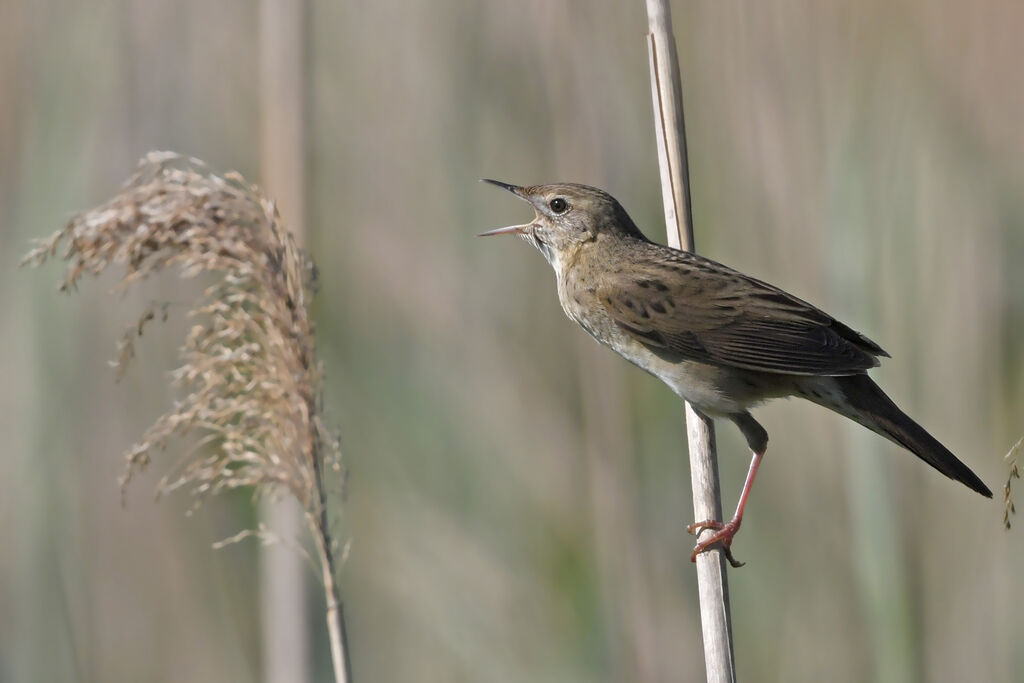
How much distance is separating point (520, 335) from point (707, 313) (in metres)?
1.19

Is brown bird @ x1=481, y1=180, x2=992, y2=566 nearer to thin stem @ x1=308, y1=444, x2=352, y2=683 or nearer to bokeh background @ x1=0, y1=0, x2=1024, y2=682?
bokeh background @ x1=0, y1=0, x2=1024, y2=682

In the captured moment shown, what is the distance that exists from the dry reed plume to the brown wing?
98 cm

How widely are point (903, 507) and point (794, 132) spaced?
125cm

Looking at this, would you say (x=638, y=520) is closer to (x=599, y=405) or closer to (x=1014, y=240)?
(x=599, y=405)

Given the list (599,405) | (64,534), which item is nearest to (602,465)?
(599,405)

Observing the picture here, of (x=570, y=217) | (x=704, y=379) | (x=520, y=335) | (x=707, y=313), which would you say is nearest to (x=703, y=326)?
(x=707, y=313)

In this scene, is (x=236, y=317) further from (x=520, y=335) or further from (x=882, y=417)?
(x=520, y=335)

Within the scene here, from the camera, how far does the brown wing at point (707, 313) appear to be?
9.18 feet

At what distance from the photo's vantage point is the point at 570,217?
309 centimetres

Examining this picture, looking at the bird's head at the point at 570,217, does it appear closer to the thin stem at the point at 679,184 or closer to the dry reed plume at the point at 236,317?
the thin stem at the point at 679,184

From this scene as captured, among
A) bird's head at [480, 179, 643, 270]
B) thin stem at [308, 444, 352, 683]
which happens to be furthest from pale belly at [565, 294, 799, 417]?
thin stem at [308, 444, 352, 683]

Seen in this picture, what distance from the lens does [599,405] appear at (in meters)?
3.61

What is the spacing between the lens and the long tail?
7.82ft

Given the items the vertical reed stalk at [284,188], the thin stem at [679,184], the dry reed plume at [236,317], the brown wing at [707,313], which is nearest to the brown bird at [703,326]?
the brown wing at [707,313]
